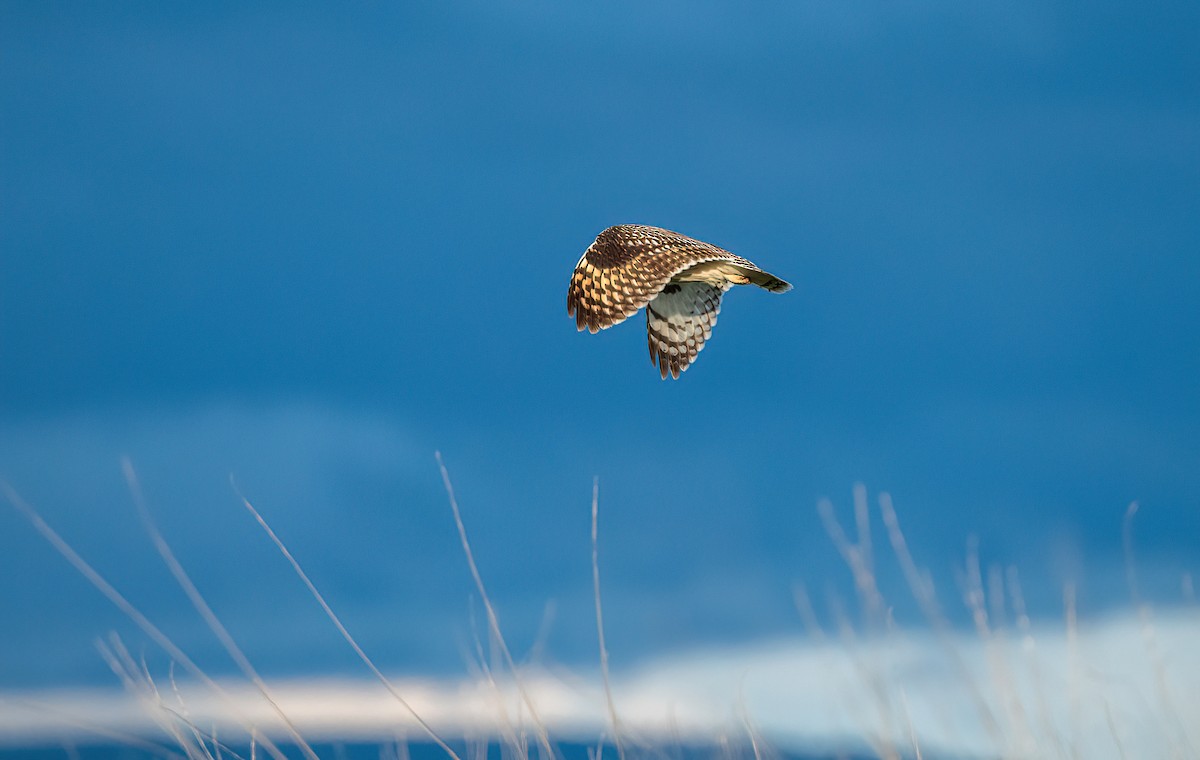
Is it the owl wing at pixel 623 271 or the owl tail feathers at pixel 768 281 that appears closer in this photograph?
the owl wing at pixel 623 271

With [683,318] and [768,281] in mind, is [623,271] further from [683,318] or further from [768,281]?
[683,318]

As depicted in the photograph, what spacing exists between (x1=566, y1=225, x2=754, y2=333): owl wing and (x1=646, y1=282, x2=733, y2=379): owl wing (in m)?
1.52

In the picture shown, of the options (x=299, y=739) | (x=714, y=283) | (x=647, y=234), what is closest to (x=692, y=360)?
(x=714, y=283)

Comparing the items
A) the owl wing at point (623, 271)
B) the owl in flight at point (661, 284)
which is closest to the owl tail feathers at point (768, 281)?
the owl in flight at point (661, 284)

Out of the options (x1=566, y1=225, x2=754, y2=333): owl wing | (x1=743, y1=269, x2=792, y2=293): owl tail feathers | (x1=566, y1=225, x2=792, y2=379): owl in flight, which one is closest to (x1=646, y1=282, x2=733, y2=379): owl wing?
(x1=566, y1=225, x2=792, y2=379): owl in flight

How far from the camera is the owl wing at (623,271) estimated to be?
329 inches

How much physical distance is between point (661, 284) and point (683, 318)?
92.2 inches

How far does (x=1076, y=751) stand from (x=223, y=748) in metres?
3.51

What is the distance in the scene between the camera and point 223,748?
4715 mm

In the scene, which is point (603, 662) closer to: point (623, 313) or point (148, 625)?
point (148, 625)

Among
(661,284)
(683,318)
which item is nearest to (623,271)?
(661,284)

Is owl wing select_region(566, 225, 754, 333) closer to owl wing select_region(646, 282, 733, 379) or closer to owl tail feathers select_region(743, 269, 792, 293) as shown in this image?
owl tail feathers select_region(743, 269, 792, 293)

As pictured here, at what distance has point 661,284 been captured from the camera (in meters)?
8.40

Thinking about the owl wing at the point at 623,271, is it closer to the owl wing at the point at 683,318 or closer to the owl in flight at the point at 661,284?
the owl in flight at the point at 661,284
